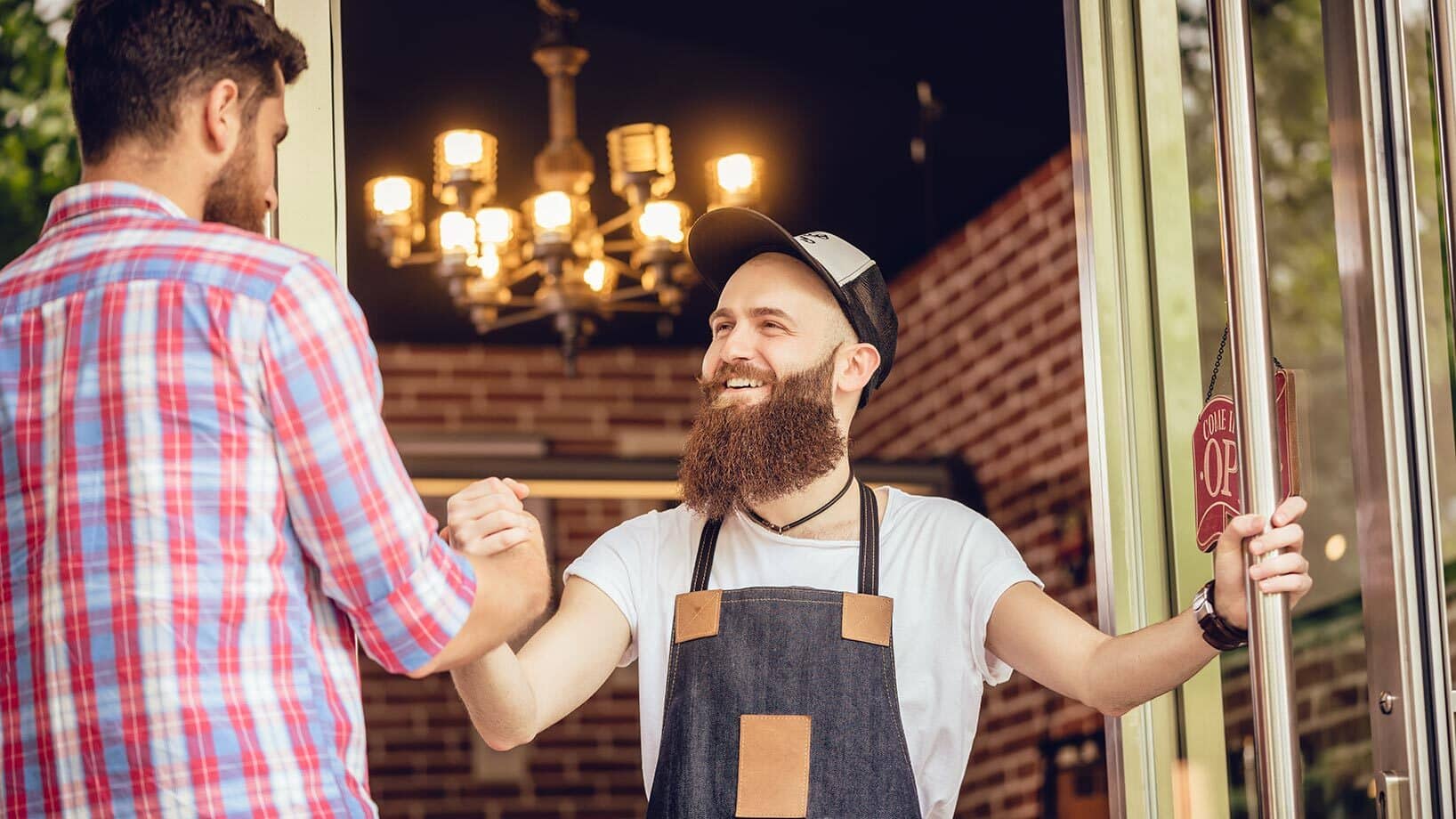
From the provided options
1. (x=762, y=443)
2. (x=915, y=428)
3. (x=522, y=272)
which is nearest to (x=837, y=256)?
(x=762, y=443)

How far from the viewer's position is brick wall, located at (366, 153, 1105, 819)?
200 inches

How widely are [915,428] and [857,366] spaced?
12.4ft

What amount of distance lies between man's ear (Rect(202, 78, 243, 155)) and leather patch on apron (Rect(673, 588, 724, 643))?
95 cm

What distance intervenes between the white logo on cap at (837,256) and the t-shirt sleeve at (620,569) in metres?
0.46

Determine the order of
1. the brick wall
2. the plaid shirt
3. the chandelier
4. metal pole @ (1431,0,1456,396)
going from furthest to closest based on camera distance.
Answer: the brick wall → the chandelier → metal pole @ (1431,0,1456,396) → the plaid shirt

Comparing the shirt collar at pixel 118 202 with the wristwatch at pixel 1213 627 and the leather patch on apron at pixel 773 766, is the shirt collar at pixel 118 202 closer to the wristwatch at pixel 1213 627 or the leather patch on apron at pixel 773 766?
the leather patch on apron at pixel 773 766

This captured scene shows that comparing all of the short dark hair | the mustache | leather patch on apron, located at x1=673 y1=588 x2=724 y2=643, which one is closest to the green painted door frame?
the mustache

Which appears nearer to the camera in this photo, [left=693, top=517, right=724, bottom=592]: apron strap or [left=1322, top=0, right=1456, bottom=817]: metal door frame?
[left=1322, top=0, right=1456, bottom=817]: metal door frame

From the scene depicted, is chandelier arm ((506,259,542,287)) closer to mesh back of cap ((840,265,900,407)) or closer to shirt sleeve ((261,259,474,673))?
mesh back of cap ((840,265,900,407))

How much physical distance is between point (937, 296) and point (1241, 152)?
4.27m

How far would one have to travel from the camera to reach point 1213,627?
1.97m

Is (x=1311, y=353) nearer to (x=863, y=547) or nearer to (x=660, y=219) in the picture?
(x=863, y=547)

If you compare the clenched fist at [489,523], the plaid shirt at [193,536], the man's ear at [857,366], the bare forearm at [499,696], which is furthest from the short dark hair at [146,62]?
the man's ear at [857,366]

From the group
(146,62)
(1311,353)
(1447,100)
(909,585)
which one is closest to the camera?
(146,62)
